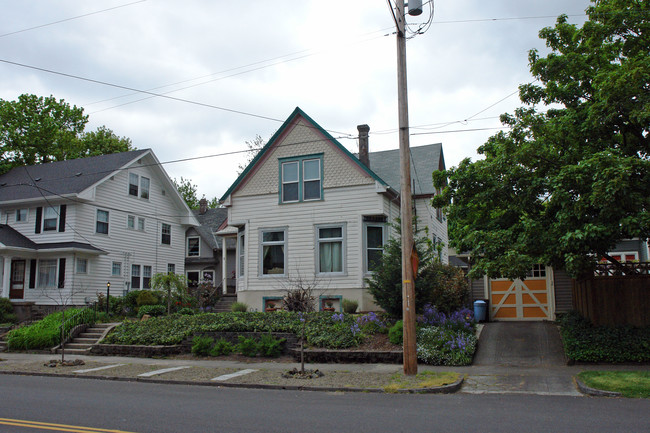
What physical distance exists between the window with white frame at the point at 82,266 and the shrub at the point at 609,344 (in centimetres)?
2344

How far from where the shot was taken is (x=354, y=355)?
14227 millimetres

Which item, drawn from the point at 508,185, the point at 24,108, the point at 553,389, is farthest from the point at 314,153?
the point at 24,108

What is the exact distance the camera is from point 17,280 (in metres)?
28.1

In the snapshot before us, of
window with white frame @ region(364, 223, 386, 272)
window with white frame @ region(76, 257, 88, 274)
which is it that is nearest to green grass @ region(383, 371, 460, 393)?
window with white frame @ region(364, 223, 386, 272)

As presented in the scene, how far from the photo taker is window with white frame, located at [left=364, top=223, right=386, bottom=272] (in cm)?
2031

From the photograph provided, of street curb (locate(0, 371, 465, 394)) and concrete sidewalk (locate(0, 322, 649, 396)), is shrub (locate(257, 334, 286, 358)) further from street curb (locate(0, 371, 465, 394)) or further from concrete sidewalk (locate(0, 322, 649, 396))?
street curb (locate(0, 371, 465, 394))

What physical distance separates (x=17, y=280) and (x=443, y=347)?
24.0m

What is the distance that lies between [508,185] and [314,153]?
918 centimetres

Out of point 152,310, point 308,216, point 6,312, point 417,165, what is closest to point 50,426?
point 308,216

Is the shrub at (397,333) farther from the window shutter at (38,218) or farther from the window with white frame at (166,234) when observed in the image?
the window with white frame at (166,234)

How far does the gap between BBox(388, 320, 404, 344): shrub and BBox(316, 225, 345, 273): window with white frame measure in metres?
5.61

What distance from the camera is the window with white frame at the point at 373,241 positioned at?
800 inches

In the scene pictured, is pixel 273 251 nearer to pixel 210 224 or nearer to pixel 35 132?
pixel 210 224

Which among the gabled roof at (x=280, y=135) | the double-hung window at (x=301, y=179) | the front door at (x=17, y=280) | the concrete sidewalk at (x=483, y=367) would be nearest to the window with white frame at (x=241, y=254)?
the gabled roof at (x=280, y=135)
